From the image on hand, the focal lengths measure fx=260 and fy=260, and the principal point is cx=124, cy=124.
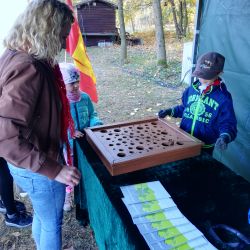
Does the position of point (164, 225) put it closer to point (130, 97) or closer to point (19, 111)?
point (19, 111)

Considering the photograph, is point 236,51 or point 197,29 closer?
point 236,51

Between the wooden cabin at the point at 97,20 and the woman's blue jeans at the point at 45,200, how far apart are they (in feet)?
60.7

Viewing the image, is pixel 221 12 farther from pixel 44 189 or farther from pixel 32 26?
pixel 44 189

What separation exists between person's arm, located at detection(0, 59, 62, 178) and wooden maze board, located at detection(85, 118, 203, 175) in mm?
428

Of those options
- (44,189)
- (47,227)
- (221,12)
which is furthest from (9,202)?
(221,12)

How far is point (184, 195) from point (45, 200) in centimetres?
69

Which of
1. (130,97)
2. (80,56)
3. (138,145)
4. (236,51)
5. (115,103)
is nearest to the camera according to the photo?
(138,145)

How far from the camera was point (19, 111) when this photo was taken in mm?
996

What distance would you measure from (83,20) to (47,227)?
65.9 ft

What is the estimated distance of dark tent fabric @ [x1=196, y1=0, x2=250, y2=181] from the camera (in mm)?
2486

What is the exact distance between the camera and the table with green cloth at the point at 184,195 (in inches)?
42.3

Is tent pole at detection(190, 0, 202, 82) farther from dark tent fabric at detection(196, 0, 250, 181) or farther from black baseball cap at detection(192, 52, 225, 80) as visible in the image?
black baseball cap at detection(192, 52, 225, 80)

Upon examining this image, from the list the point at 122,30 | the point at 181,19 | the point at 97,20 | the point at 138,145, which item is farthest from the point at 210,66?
the point at 97,20

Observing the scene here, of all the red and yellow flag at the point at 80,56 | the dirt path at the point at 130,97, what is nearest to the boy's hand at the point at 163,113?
the red and yellow flag at the point at 80,56
